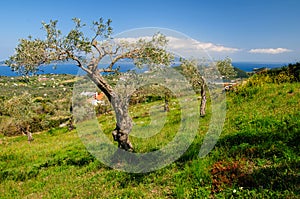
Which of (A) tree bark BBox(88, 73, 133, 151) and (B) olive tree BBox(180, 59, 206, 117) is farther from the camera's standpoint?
(B) olive tree BBox(180, 59, 206, 117)

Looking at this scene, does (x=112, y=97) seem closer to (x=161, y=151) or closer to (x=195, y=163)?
(x=161, y=151)

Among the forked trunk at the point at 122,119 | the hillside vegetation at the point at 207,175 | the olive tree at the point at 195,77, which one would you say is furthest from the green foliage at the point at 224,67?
the forked trunk at the point at 122,119

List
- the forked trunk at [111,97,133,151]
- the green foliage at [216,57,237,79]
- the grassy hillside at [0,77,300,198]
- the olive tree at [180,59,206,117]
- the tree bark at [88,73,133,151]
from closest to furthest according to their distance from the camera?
the grassy hillside at [0,77,300,198], the tree bark at [88,73,133,151], the forked trunk at [111,97,133,151], the olive tree at [180,59,206,117], the green foliage at [216,57,237,79]

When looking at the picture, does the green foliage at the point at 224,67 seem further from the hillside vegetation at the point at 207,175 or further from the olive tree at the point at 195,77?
the hillside vegetation at the point at 207,175

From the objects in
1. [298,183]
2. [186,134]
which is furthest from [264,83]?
[298,183]

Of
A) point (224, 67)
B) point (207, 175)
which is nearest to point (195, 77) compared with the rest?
point (224, 67)

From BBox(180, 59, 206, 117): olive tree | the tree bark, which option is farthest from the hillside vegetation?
BBox(180, 59, 206, 117): olive tree

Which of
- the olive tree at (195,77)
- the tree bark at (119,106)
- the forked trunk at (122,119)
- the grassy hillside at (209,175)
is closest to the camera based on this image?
the grassy hillside at (209,175)

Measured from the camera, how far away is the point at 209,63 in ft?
93.6

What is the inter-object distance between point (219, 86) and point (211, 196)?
78.0 feet

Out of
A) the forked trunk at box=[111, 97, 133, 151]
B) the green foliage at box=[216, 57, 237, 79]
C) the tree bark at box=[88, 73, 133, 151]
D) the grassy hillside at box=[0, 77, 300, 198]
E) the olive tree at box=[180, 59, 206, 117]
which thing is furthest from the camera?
the green foliage at box=[216, 57, 237, 79]

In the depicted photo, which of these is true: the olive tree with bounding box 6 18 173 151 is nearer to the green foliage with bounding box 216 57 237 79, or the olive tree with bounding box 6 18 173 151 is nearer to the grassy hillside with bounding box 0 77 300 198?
the grassy hillside with bounding box 0 77 300 198

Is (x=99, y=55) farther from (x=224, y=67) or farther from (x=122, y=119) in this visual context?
(x=224, y=67)

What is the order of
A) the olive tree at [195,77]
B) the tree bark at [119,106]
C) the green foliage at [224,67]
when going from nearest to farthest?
the tree bark at [119,106]
the olive tree at [195,77]
the green foliage at [224,67]
